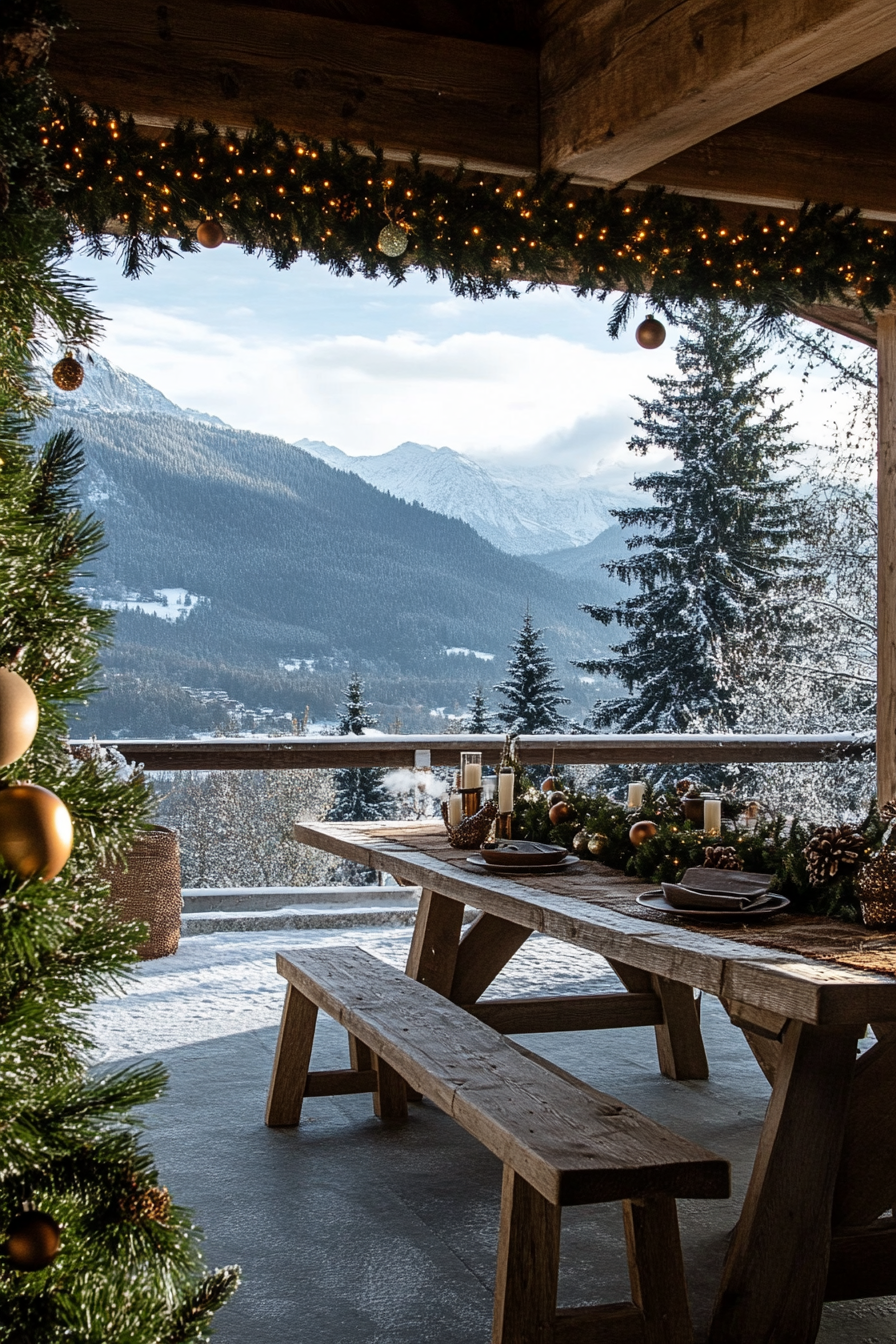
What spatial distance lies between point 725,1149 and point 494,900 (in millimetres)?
883

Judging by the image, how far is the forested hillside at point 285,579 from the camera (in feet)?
66.3

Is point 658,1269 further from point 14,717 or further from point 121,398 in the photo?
point 121,398

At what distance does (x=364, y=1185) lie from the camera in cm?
258

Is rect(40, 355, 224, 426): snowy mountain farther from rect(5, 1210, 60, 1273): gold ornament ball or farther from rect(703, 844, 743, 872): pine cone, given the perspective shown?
rect(5, 1210, 60, 1273): gold ornament ball

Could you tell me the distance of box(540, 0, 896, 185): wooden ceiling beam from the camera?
2.64 meters

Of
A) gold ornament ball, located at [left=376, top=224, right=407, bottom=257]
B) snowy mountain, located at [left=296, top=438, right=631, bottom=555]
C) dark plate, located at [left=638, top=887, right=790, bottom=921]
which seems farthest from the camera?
snowy mountain, located at [left=296, top=438, right=631, bottom=555]

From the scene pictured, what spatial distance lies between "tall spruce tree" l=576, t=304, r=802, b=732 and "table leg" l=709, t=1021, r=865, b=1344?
45.7 feet

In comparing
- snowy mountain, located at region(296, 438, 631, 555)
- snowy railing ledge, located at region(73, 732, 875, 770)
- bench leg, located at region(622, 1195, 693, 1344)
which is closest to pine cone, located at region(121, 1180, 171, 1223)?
bench leg, located at region(622, 1195, 693, 1344)

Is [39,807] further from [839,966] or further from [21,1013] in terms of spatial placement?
[839,966]

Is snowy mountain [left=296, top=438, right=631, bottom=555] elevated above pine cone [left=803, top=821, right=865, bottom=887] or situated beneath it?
elevated above

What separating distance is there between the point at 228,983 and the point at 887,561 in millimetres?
3144

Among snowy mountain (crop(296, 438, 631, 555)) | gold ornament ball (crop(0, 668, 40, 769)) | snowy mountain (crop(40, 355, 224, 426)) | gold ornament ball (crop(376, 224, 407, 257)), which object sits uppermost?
snowy mountain (crop(40, 355, 224, 426))

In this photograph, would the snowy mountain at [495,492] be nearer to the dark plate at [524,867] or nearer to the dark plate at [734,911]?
the dark plate at [524,867]

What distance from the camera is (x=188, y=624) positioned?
20.7 m
